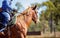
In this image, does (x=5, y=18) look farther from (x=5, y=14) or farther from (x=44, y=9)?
(x=44, y=9)

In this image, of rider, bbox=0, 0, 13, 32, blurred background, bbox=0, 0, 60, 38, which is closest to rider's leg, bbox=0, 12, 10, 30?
rider, bbox=0, 0, 13, 32

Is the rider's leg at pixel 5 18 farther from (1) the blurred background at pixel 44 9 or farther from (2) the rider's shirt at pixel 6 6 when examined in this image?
(1) the blurred background at pixel 44 9

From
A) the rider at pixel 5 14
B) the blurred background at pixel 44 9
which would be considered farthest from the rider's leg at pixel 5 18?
the blurred background at pixel 44 9

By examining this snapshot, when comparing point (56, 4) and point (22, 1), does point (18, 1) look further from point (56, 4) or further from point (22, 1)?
point (56, 4)

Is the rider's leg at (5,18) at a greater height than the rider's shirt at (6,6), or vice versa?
the rider's shirt at (6,6)

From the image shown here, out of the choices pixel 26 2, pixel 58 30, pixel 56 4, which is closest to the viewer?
pixel 26 2

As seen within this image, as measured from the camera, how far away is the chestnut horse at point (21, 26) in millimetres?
3027

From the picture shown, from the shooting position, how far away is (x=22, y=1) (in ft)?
10.3

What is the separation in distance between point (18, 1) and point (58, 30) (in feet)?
6.31

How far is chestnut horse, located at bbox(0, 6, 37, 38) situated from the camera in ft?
9.93

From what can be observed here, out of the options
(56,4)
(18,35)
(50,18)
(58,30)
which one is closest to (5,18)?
(18,35)

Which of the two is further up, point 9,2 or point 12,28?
point 9,2

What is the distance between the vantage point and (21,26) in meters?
3.08

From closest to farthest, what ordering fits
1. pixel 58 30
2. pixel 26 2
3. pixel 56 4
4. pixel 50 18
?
pixel 26 2 < pixel 56 4 < pixel 50 18 < pixel 58 30
